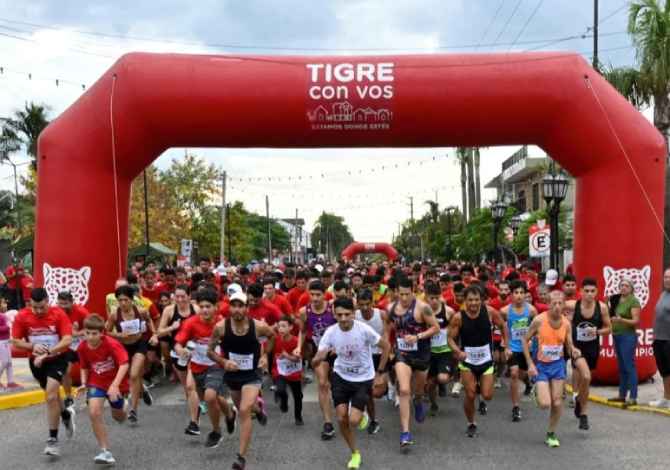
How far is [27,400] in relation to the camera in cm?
1079

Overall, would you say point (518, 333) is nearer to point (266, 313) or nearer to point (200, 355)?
point (266, 313)

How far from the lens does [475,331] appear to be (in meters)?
8.70

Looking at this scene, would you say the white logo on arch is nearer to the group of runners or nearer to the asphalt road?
the group of runners

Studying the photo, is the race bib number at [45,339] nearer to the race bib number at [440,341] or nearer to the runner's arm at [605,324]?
the race bib number at [440,341]

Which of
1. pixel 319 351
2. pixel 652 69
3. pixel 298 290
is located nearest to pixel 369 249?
pixel 652 69

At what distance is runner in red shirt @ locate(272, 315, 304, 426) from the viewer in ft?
30.5

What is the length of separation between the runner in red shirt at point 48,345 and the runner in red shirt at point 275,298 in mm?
3155

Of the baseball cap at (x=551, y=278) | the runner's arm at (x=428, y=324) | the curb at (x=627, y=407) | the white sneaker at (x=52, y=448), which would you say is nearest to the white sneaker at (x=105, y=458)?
the white sneaker at (x=52, y=448)

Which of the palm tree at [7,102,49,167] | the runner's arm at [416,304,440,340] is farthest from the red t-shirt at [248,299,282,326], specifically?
the palm tree at [7,102,49,167]

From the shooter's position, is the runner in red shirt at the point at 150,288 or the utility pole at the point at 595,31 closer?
the runner in red shirt at the point at 150,288

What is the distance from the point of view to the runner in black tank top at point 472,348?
859 cm

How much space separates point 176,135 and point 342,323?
18.8ft

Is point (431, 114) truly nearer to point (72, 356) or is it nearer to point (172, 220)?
point (72, 356)

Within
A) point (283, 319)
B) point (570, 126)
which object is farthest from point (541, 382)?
point (570, 126)
